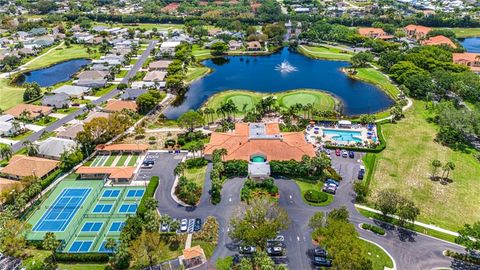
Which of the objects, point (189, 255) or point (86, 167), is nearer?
point (189, 255)

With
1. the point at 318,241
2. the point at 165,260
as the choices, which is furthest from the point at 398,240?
the point at 165,260

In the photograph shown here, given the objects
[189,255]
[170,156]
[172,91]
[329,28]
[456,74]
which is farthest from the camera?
[329,28]

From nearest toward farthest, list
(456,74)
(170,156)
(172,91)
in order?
(170,156) → (456,74) → (172,91)

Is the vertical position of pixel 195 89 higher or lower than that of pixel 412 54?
lower

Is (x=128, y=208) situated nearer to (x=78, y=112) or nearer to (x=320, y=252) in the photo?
(x=320, y=252)

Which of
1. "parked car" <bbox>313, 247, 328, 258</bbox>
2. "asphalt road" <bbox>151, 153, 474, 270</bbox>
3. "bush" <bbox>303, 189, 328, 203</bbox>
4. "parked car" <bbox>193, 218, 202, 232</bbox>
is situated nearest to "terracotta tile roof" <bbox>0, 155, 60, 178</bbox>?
"asphalt road" <bbox>151, 153, 474, 270</bbox>

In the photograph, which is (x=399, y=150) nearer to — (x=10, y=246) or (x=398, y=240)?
(x=398, y=240)

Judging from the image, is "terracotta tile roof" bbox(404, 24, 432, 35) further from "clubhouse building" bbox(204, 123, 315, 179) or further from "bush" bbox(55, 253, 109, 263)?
"bush" bbox(55, 253, 109, 263)

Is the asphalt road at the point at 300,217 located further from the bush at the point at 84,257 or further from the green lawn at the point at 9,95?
the green lawn at the point at 9,95
